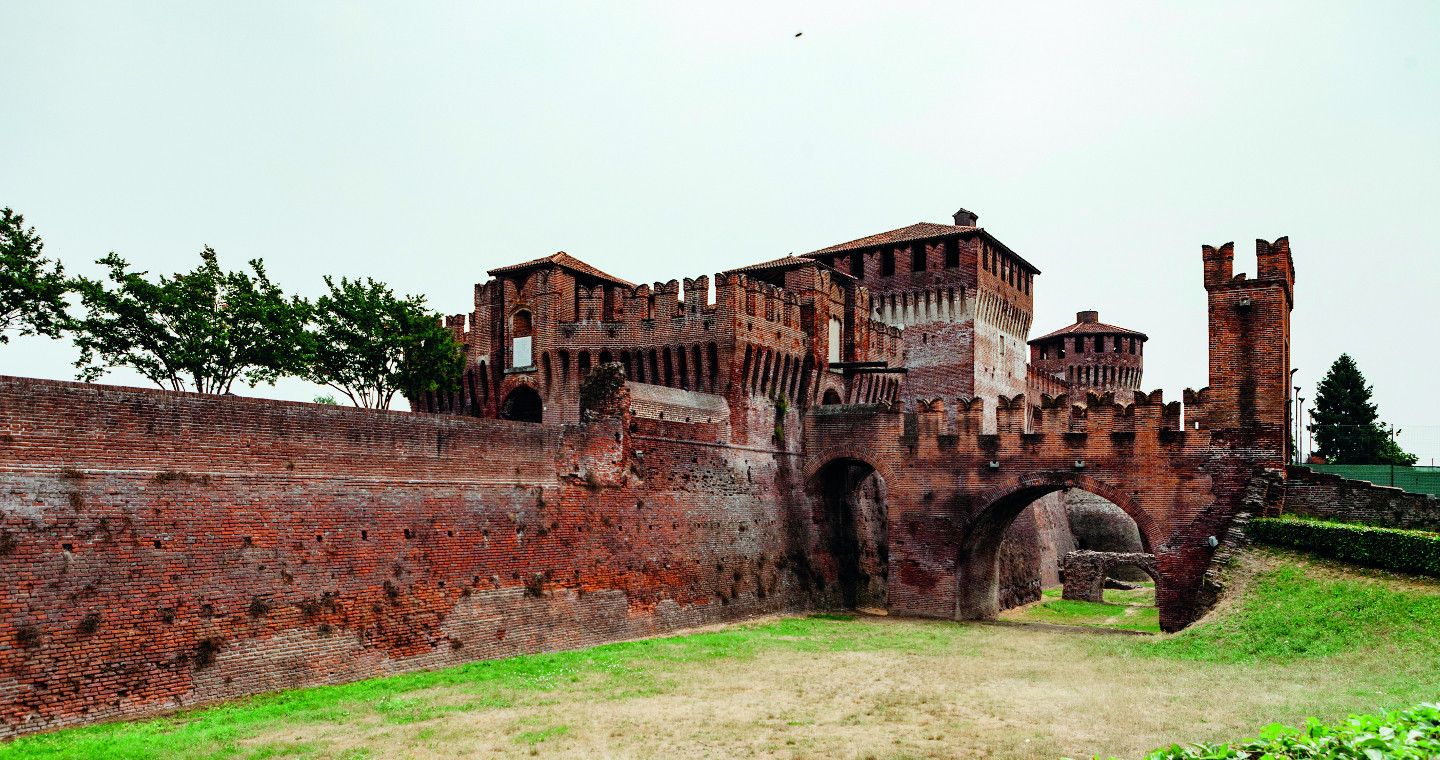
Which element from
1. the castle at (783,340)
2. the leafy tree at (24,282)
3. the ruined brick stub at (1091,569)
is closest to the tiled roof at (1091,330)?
the castle at (783,340)

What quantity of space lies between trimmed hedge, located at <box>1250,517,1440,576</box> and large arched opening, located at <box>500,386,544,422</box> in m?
20.0

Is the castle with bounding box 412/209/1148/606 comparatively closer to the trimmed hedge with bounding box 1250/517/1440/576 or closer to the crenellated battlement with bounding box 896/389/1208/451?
the crenellated battlement with bounding box 896/389/1208/451

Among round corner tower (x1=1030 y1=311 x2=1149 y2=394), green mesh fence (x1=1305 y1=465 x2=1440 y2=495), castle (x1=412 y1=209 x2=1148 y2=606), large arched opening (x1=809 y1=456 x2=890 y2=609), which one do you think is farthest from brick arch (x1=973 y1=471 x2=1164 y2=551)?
round corner tower (x1=1030 y1=311 x2=1149 y2=394)

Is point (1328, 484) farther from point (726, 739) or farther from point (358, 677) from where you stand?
point (358, 677)

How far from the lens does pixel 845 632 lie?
2297 cm

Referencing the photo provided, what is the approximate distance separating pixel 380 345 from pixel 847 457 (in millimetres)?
16450

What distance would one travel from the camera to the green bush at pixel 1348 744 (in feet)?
23.1

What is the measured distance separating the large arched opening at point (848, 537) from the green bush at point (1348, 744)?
20122 millimetres

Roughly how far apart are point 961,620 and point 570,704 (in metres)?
14.6

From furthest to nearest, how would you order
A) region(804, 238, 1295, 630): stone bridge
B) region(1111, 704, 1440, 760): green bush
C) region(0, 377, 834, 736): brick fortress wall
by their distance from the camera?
region(804, 238, 1295, 630): stone bridge < region(0, 377, 834, 736): brick fortress wall < region(1111, 704, 1440, 760): green bush

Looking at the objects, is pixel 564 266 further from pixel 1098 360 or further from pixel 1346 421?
pixel 1346 421

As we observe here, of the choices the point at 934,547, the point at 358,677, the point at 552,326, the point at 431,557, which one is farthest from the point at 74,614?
the point at 934,547

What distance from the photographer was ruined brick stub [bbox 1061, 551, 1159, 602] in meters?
34.4

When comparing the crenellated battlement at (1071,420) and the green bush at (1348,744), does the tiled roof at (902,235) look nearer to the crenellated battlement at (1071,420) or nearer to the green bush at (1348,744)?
the crenellated battlement at (1071,420)
